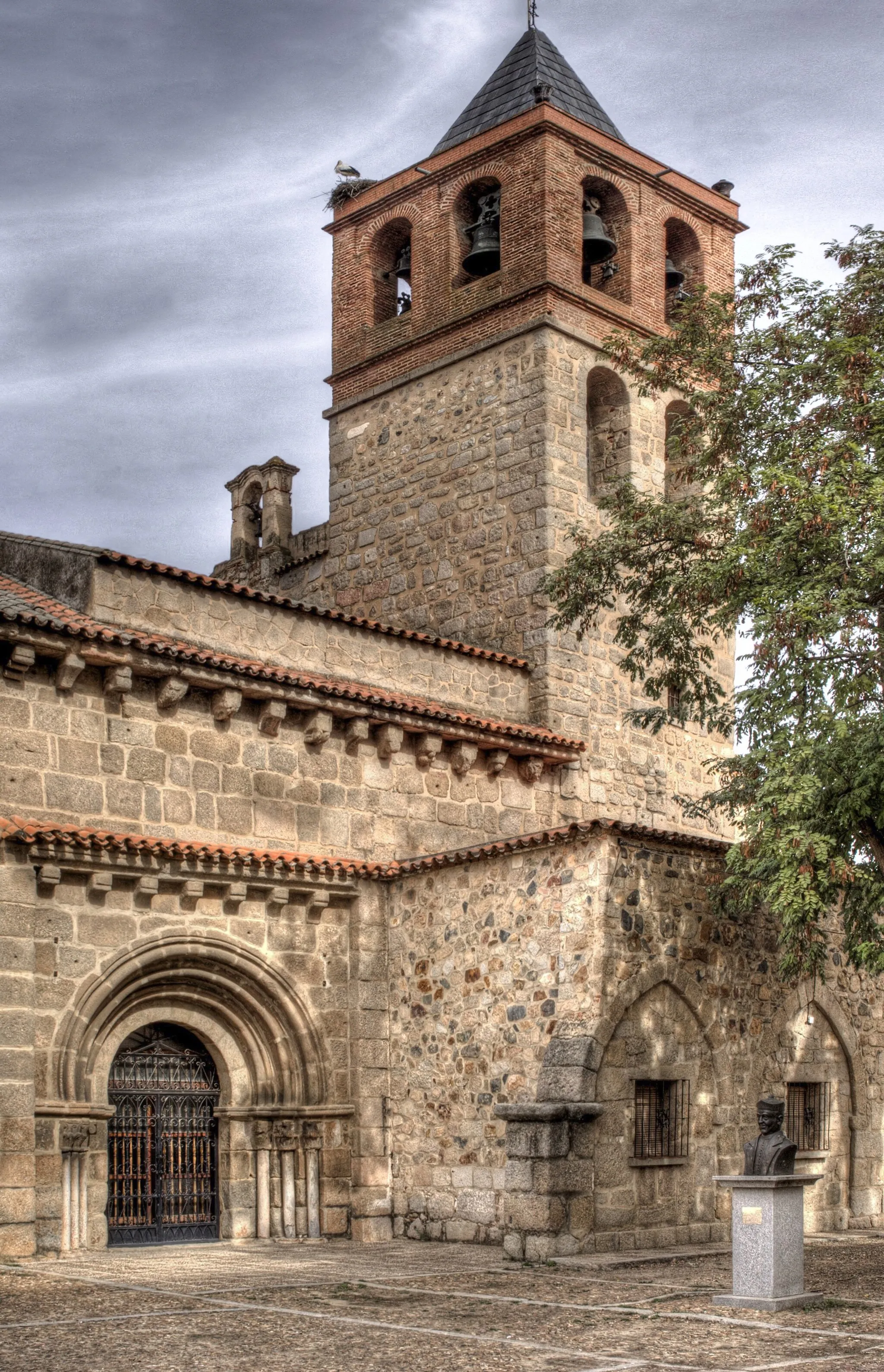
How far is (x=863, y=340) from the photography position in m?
13.2

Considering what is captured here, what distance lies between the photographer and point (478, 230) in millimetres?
20703

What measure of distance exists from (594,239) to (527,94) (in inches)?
96.3

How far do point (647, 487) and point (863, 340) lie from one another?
702 centimetres

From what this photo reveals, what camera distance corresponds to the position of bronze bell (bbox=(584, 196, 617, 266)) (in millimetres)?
20484

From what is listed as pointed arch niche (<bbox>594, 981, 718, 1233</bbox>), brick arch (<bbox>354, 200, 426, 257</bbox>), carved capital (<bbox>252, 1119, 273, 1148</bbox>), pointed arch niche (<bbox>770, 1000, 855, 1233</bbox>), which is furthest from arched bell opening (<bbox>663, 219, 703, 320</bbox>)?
carved capital (<bbox>252, 1119, 273, 1148</bbox>)

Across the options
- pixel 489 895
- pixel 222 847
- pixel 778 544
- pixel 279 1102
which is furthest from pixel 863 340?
pixel 279 1102

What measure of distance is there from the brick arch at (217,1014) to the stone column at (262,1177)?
231 millimetres

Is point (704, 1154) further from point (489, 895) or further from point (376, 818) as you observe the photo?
point (376, 818)

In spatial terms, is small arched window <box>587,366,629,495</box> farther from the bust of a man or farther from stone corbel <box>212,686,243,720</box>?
the bust of a man

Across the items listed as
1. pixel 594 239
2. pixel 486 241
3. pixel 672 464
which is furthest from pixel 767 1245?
pixel 486 241

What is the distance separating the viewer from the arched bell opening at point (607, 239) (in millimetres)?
20609

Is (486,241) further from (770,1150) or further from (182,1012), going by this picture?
(770,1150)

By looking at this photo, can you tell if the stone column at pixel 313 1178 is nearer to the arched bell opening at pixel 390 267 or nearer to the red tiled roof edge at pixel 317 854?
the red tiled roof edge at pixel 317 854

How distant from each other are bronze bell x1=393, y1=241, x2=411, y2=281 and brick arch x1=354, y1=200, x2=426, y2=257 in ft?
1.41
